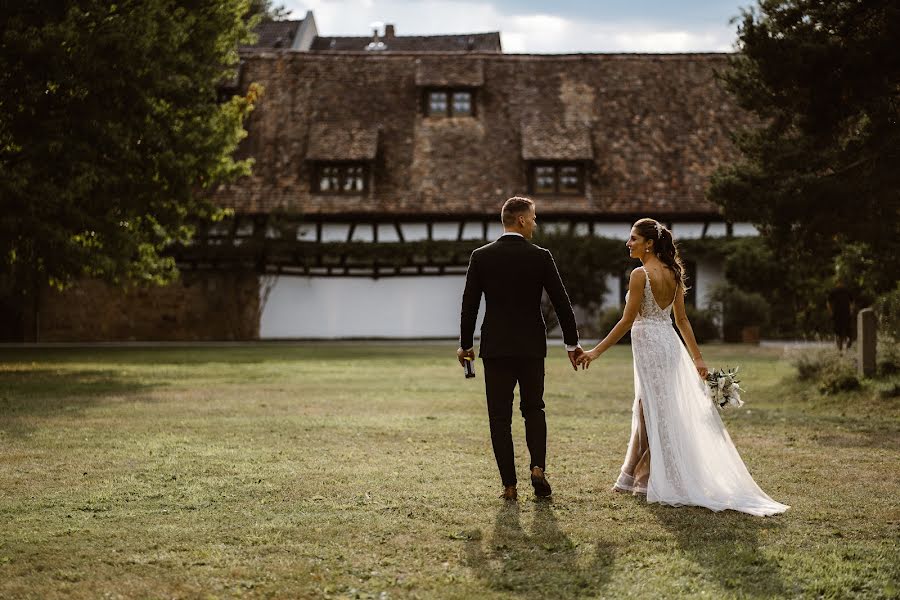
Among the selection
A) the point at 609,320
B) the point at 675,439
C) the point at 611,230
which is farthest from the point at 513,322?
the point at 611,230

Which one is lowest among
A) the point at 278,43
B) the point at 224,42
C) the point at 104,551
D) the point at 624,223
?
the point at 104,551

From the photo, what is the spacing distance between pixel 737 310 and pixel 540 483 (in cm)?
2845

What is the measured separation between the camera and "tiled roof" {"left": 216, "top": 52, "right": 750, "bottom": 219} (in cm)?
3841

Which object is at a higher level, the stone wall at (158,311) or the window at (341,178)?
the window at (341,178)

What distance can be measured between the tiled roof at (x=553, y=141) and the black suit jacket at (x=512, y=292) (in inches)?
1217

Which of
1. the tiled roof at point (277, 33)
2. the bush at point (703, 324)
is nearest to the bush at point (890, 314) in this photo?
the bush at point (703, 324)

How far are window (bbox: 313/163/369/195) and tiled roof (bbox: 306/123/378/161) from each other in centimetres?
43

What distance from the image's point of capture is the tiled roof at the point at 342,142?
127 feet

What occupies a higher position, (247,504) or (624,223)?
(624,223)

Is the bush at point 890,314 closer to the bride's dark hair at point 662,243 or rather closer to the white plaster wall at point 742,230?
the bride's dark hair at point 662,243

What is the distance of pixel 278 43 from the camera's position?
179 feet

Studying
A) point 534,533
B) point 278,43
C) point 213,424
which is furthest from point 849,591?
point 278,43

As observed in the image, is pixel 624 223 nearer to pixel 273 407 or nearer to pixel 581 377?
pixel 581 377

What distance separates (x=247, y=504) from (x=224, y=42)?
18.5 metres
